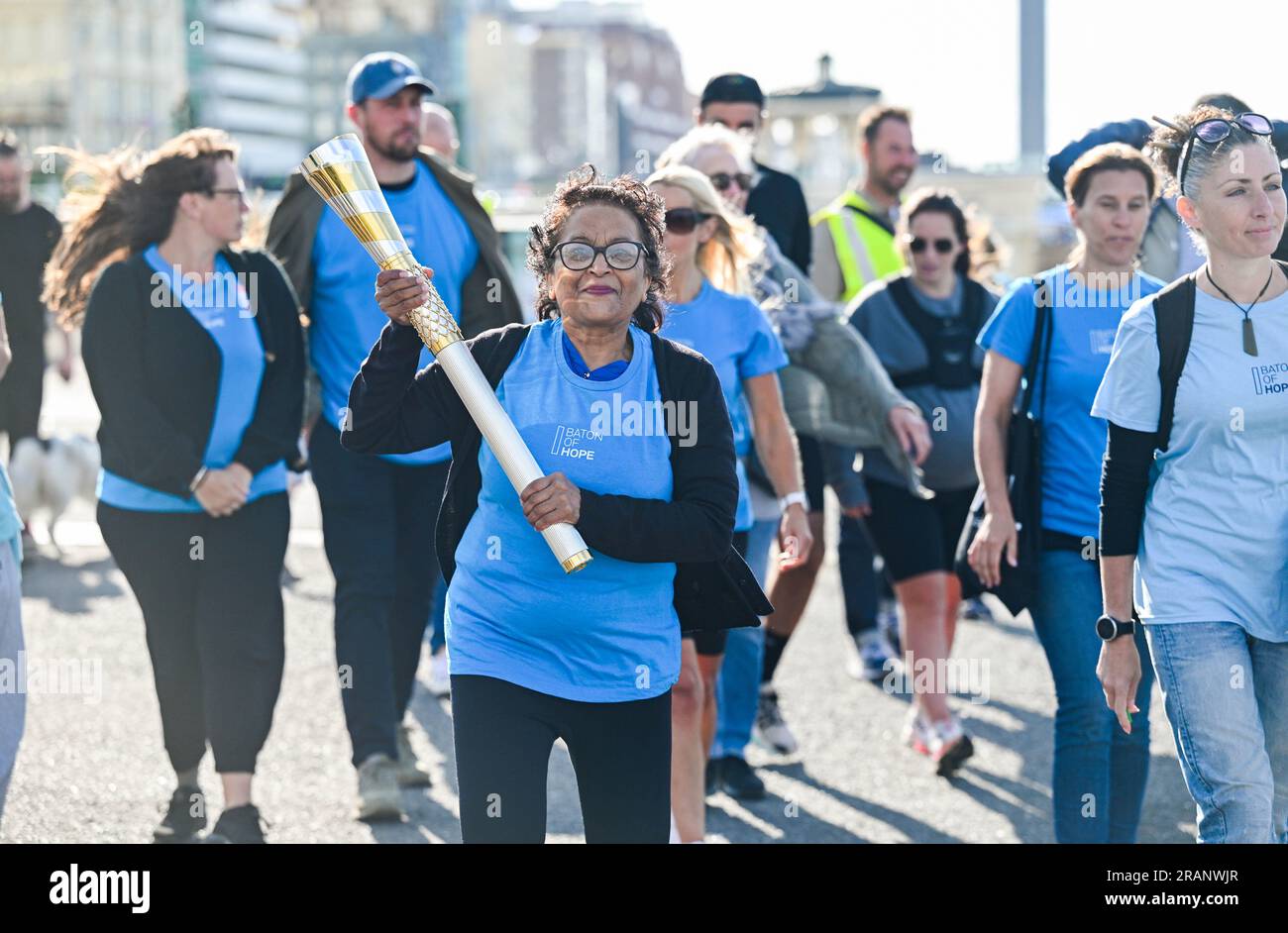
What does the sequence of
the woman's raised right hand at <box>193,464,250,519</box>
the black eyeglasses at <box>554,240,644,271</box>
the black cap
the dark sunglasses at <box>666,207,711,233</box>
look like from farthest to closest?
1. the black cap
2. the woman's raised right hand at <box>193,464,250,519</box>
3. the dark sunglasses at <box>666,207,711,233</box>
4. the black eyeglasses at <box>554,240,644,271</box>

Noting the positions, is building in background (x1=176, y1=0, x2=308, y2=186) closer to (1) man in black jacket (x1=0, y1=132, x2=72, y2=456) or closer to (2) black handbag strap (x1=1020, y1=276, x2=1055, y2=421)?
(1) man in black jacket (x1=0, y1=132, x2=72, y2=456)

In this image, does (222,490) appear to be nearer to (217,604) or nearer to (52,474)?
(217,604)

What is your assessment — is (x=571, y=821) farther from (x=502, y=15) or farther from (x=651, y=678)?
(x=502, y=15)

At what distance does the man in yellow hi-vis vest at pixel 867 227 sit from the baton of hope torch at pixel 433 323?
15.6 feet

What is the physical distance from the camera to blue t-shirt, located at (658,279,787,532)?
5.58 metres

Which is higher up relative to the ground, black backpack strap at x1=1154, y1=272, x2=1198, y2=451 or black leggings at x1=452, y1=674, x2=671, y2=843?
black backpack strap at x1=1154, y1=272, x2=1198, y2=451

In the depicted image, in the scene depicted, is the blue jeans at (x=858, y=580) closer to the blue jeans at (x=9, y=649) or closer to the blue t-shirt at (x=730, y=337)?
the blue t-shirt at (x=730, y=337)

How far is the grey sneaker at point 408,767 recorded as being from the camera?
6.79m

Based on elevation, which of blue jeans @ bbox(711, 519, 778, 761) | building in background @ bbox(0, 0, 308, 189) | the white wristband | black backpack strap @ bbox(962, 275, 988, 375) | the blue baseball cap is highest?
building in background @ bbox(0, 0, 308, 189)

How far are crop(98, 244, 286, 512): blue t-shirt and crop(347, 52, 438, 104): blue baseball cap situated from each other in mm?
937

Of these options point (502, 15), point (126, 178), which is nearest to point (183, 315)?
point (126, 178)

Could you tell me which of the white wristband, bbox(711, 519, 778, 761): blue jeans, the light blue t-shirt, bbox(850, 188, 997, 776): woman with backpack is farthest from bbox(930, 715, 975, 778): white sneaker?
the light blue t-shirt

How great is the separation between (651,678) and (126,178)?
285 cm

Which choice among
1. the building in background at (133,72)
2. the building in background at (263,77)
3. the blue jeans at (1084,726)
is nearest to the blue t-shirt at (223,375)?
the blue jeans at (1084,726)
